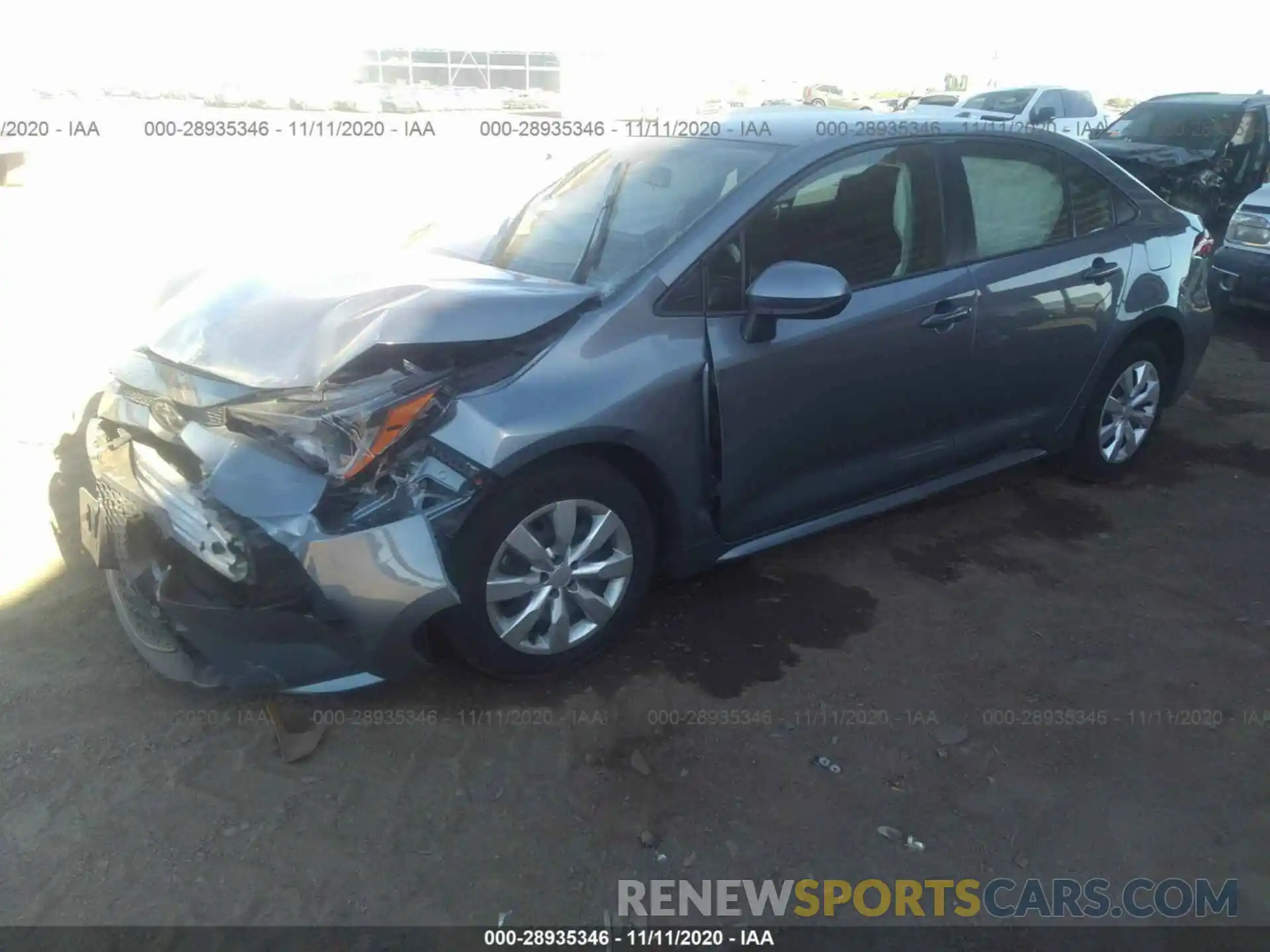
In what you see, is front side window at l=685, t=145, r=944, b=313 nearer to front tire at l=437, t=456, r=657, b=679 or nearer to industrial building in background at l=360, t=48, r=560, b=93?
front tire at l=437, t=456, r=657, b=679

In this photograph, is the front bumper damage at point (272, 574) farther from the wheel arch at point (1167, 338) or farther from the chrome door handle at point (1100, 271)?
the wheel arch at point (1167, 338)

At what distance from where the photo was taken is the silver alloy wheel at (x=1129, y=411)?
4672 mm

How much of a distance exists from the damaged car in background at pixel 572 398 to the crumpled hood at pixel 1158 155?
7061 millimetres

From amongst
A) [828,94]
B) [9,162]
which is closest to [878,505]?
[9,162]

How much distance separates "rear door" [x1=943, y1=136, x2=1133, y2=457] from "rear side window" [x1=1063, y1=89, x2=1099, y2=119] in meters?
12.8

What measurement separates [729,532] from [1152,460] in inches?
118

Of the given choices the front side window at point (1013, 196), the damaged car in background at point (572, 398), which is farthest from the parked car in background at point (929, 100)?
the damaged car in background at point (572, 398)

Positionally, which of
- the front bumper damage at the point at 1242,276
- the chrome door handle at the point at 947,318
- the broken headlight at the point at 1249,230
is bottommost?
the front bumper damage at the point at 1242,276

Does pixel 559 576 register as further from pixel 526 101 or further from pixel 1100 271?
pixel 526 101

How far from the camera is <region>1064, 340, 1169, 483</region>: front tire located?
459 centimetres

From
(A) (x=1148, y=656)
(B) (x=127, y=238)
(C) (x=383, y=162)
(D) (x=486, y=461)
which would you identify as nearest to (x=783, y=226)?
(D) (x=486, y=461)

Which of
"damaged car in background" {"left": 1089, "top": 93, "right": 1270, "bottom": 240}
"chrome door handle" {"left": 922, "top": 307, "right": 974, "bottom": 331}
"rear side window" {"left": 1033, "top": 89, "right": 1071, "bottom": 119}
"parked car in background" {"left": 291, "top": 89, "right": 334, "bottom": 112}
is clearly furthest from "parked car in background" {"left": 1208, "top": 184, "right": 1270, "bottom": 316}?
"parked car in background" {"left": 291, "top": 89, "right": 334, "bottom": 112}

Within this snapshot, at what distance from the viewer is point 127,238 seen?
9.41m

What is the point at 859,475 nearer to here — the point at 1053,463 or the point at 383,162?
the point at 1053,463
